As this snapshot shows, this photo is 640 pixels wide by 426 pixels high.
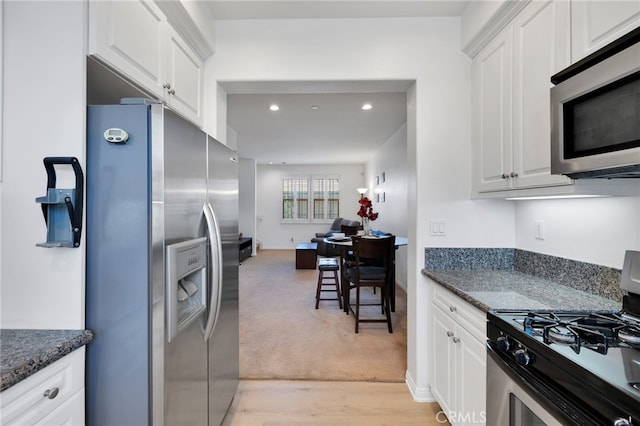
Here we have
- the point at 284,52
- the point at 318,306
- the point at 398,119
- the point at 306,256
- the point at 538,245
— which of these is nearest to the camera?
the point at 538,245

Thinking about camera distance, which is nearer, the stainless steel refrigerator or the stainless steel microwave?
the stainless steel microwave

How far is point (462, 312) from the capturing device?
152 centimetres

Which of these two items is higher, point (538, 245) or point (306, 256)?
point (538, 245)

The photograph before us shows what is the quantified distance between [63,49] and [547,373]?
1.99 metres

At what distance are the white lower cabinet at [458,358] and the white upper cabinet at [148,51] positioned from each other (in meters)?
1.91

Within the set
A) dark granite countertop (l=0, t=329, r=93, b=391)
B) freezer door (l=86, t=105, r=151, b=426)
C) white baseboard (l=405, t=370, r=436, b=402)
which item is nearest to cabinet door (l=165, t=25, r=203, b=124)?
freezer door (l=86, t=105, r=151, b=426)

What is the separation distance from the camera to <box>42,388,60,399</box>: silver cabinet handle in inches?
34.7

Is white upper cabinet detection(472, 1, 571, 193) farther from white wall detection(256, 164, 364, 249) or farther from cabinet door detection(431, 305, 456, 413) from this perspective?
white wall detection(256, 164, 364, 249)

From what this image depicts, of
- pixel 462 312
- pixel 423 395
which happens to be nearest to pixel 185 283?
pixel 462 312

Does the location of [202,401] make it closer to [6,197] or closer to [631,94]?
[6,197]

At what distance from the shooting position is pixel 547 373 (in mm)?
923

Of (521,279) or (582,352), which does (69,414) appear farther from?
(521,279)

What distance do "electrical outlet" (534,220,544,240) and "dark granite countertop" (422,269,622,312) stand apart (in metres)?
0.25

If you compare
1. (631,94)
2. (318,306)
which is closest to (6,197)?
(631,94)
